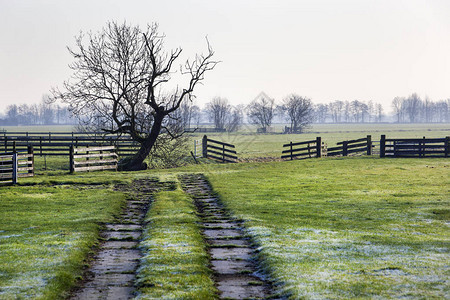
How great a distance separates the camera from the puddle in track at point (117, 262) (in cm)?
794

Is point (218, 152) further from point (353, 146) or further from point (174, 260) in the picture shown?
point (174, 260)

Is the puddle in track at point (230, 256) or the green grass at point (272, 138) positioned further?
the green grass at point (272, 138)

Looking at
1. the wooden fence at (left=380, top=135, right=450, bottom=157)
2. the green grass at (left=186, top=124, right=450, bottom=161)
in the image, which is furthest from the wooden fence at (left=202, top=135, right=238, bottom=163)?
the wooden fence at (left=380, top=135, right=450, bottom=157)

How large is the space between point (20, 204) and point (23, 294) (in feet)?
34.1

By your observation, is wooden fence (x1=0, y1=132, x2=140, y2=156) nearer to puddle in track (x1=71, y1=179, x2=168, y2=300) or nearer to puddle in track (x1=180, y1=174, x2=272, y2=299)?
puddle in track (x1=71, y1=179, x2=168, y2=300)

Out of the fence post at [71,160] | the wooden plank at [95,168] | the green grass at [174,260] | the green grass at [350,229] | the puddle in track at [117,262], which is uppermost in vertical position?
the fence post at [71,160]

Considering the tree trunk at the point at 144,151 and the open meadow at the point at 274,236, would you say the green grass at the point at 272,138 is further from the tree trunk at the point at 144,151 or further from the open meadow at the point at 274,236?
the open meadow at the point at 274,236

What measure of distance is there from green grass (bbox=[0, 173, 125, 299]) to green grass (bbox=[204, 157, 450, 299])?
3753mm

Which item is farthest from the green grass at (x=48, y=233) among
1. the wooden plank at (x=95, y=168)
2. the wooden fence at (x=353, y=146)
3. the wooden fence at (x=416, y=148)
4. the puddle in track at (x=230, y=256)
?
the wooden fence at (x=416, y=148)

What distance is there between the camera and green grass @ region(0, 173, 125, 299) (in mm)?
8320

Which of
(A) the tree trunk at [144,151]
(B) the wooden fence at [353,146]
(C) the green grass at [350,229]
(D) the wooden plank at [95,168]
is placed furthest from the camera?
(B) the wooden fence at [353,146]

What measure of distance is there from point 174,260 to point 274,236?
3.00 m

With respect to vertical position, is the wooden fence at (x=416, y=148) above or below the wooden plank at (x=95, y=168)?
above

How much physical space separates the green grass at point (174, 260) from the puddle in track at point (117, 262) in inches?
8.9
